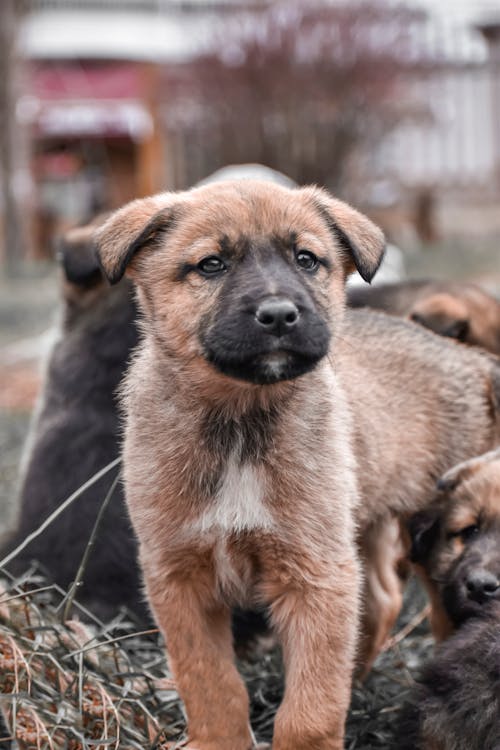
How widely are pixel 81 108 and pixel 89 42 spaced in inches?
198

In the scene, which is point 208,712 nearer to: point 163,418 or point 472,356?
point 163,418

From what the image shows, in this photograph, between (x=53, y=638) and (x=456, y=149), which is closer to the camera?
(x=53, y=638)

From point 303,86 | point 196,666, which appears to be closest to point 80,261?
point 196,666

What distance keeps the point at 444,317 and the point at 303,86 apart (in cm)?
1313

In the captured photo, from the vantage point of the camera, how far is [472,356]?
515 centimetres

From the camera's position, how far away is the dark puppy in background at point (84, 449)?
5027 millimetres

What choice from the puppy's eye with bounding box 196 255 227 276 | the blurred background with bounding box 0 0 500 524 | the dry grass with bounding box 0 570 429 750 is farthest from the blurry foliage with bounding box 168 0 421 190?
the puppy's eye with bounding box 196 255 227 276

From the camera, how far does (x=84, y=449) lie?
533 cm

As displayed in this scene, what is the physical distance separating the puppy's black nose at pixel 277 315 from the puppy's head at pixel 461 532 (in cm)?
128

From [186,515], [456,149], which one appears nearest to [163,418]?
[186,515]

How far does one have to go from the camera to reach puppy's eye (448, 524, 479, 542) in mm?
4504

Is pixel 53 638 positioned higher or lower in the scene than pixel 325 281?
lower

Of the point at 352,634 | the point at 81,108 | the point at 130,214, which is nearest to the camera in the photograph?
the point at 352,634

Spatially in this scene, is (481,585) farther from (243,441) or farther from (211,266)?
(211,266)
